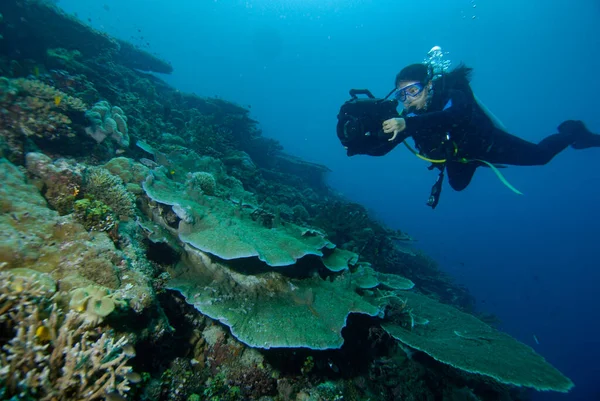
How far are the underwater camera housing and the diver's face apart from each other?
765 millimetres

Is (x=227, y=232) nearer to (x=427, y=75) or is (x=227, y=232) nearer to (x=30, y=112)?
(x=30, y=112)

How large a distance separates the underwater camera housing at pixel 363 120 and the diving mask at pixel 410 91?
0.73 m

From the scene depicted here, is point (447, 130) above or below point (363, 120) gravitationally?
above

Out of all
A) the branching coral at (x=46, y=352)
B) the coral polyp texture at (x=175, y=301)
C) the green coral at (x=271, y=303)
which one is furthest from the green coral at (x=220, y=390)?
the branching coral at (x=46, y=352)

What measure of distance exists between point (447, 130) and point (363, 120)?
5.95ft

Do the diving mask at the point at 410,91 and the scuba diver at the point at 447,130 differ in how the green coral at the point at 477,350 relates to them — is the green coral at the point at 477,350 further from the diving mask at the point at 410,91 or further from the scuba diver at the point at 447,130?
the diving mask at the point at 410,91

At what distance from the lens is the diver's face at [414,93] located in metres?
5.38

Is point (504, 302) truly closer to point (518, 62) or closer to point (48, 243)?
point (48, 243)

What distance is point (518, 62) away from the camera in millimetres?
79250

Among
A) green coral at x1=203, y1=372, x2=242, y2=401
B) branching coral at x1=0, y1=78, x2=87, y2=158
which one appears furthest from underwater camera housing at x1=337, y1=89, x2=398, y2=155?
branching coral at x1=0, y1=78, x2=87, y2=158

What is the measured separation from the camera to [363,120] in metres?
4.83

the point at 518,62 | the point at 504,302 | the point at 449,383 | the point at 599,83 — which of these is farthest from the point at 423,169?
the point at 449,383

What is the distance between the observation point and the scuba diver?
15.4 ft

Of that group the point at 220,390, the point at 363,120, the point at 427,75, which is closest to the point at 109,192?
the point at 220,390
